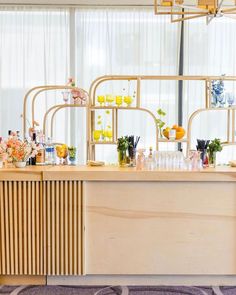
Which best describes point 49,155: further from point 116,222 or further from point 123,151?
point 116,222

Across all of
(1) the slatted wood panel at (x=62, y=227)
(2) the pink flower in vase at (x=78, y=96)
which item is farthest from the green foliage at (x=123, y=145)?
(2) the pink flower in vase at (x=78, y=96)

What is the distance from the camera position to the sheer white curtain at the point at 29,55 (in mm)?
6348

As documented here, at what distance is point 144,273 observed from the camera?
3.18 metres

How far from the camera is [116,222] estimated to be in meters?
3.17

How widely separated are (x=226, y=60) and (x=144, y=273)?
4.14m

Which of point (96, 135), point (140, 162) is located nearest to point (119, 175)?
point (140, 162)

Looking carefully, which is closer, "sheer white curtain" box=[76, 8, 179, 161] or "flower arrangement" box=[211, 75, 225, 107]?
"flower arrangement" box=[211, 75, 225, 107]

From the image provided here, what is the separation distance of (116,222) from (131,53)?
3.75m

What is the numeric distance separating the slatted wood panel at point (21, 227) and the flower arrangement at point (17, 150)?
0.26 meters

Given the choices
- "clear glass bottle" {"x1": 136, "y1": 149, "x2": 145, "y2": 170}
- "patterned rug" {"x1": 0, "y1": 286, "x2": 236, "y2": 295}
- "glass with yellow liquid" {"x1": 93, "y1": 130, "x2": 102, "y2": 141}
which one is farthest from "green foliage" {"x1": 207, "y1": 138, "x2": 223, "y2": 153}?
"glass with yellow liquid" {"x1": 93, "y1": 130, "x2": 102, "y2": 141}

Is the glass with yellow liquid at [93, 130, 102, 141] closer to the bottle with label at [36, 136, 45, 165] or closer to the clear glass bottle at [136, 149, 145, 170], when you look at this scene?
the bottle with label at [36, 136, 45, 165]

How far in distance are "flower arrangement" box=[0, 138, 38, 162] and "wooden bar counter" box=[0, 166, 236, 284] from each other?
192 mm

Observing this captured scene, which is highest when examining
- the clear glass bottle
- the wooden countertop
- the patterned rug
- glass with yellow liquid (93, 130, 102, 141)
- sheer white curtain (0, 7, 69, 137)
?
sheer white curtain (0, 7, 69, 137)

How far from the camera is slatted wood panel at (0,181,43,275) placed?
3127 millimetres
